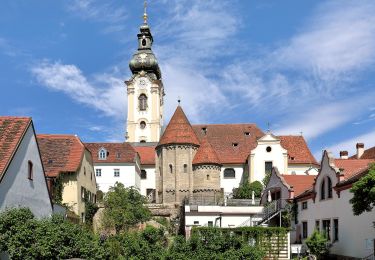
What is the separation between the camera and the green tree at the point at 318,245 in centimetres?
2886

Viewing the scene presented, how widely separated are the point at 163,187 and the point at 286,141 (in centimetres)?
1921

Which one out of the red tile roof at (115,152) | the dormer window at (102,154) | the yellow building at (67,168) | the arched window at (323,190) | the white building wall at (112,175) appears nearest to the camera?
the arched window at (323,190)

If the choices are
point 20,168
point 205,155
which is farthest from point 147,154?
point 20,168

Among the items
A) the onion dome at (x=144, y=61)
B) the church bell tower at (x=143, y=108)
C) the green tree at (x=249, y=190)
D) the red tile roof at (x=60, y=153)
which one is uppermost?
the onion dome at (x=144, y=61)

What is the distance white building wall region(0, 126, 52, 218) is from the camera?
1980 cm

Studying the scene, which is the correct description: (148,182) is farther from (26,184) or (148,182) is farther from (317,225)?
(26,184)

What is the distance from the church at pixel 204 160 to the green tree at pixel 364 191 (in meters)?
33.6

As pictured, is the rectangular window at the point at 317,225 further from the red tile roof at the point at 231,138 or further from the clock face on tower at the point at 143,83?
the clock face on tower at the point at 143,83

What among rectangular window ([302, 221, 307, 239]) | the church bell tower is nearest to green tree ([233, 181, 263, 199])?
rectangular window ([302, 221, 307, 239])

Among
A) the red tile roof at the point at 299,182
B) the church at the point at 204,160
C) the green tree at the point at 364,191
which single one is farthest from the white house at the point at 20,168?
the church at the point at 204,160

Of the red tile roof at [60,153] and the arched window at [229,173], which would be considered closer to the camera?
the red tile roof at [60,153]

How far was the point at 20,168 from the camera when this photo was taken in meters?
21.1

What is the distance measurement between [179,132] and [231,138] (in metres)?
10.3

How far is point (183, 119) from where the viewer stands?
62438mm
